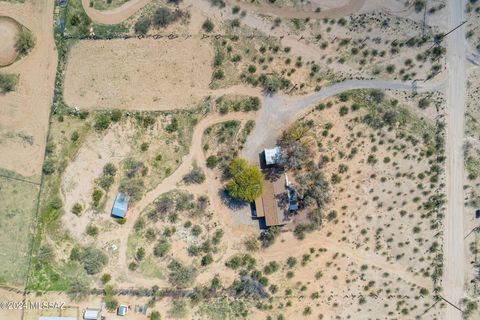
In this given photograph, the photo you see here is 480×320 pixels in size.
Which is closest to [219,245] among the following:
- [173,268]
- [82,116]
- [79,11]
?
[173,268]

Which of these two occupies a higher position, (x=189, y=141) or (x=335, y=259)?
(x=189, y=141)

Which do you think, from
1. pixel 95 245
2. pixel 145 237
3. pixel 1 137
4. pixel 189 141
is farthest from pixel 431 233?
pixel 1 137

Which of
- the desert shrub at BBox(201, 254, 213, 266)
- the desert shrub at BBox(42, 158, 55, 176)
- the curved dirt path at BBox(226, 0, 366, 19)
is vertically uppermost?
the curved dirt path at BBox(226, 0, 366, 19)

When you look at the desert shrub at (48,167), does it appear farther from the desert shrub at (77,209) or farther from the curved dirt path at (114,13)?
the curved dirt path at (114,13)

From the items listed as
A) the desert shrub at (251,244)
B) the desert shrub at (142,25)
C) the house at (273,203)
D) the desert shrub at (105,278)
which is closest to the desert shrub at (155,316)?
the desert shrub at (105,278)

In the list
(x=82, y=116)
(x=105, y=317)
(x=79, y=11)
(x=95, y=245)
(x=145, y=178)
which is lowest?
(x=105, y=317)

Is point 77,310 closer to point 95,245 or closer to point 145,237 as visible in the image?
point 95,245

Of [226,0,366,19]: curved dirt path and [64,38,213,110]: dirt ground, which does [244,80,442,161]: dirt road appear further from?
[226,0,366,19]: curved dirt path

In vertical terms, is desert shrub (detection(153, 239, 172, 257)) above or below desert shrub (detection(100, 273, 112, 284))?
above

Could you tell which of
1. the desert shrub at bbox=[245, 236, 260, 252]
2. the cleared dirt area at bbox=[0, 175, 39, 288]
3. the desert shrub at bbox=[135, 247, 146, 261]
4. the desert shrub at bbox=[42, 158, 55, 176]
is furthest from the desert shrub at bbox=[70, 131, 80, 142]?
the desert shrub at bbox=[245, 236, 260, 252]
